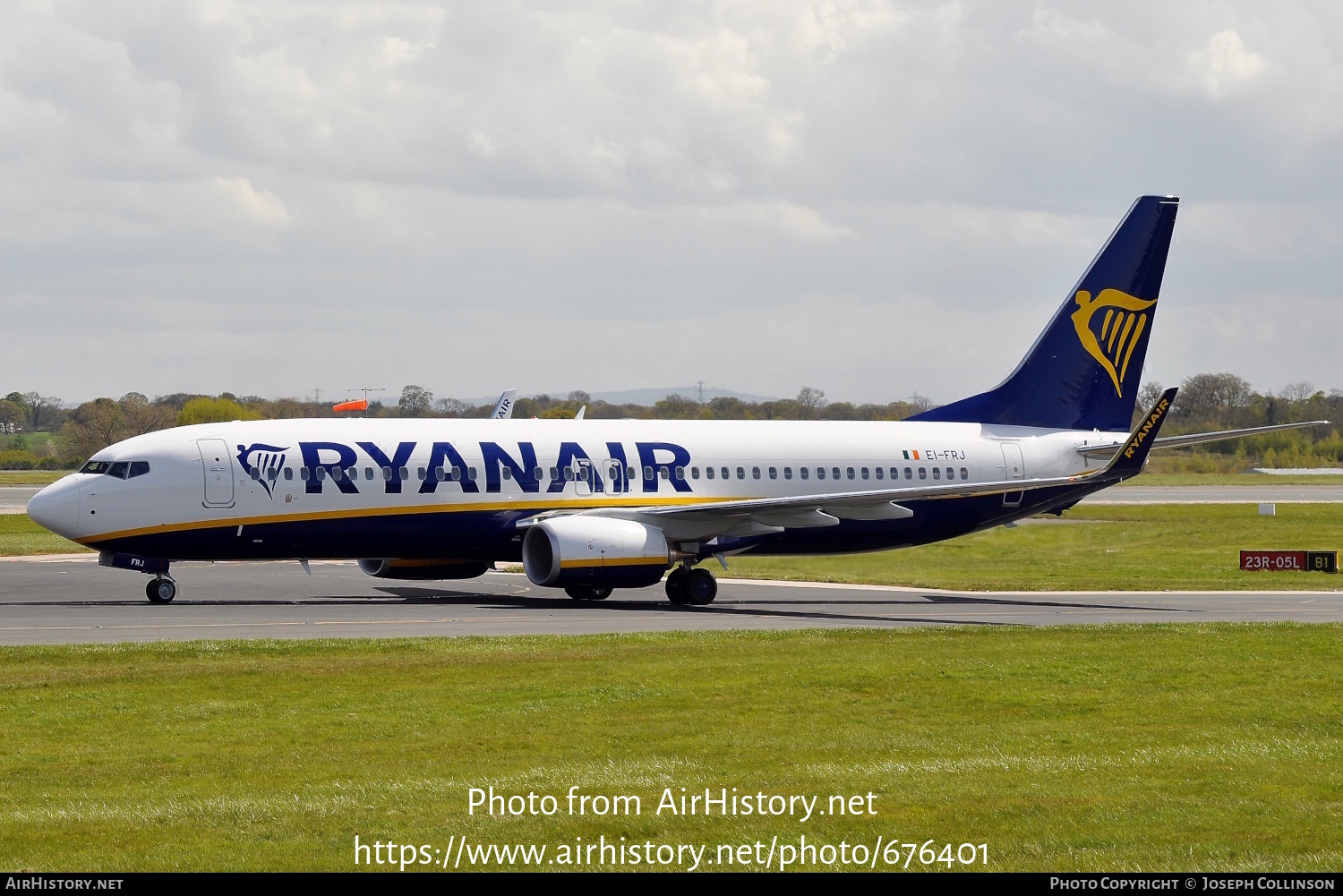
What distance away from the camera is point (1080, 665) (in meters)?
23.8

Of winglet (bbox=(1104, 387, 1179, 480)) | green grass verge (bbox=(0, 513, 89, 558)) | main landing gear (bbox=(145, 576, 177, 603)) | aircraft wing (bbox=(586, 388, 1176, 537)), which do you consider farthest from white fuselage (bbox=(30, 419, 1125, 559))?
green grass verge (bbox=(0, 513, 89, 558))

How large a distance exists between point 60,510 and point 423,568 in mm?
8797

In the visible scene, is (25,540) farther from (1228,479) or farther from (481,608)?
(1228,479)

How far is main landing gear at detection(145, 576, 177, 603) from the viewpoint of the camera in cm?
3572

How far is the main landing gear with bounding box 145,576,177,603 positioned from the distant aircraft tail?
21336 millimetres

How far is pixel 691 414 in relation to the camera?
83.9 meters

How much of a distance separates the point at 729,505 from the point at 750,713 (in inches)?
710

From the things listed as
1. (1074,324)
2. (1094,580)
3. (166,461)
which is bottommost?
(1094,580)

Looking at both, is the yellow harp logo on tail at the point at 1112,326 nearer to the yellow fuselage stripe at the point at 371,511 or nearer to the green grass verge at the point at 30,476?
the yellow fuselage stripe at the point at 371,511

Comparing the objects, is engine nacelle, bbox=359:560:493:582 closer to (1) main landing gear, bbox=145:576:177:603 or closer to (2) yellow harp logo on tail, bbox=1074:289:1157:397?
(1) main landing gear, bbox=145:576:177:603

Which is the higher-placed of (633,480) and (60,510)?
(633,480)

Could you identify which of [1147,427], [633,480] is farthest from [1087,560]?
[633,480]

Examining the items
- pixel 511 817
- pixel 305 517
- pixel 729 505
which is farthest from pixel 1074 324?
pixel 511 817

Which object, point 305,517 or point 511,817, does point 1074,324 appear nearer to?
point 305,517
